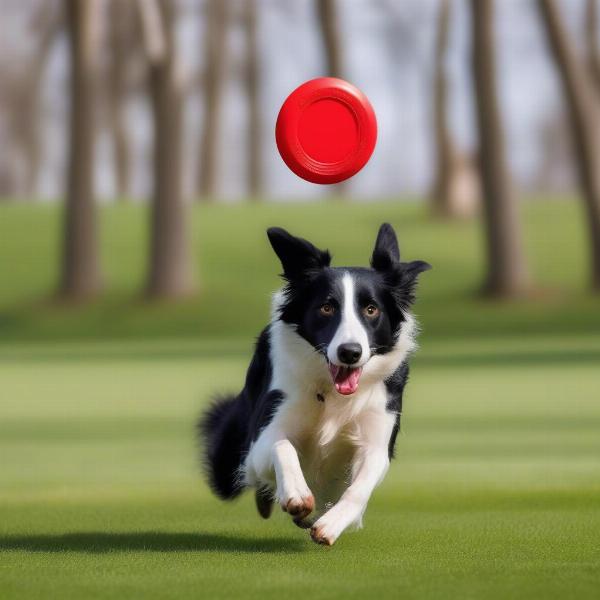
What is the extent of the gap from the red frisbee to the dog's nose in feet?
6.28

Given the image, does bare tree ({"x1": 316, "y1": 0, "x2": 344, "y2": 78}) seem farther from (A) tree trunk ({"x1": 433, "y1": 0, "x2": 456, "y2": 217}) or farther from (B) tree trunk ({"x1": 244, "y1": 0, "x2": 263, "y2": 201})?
(B) tree trunk ({"x1": 244, "y1": 0, "x2": 263, "y2": 201})

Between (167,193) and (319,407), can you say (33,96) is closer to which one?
(167,193)

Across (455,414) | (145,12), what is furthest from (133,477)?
(145,12)

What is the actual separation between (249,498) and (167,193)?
26.0 meters

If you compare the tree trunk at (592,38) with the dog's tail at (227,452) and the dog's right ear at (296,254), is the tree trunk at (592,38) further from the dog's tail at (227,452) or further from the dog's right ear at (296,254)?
the dog's right ear at (296,254)

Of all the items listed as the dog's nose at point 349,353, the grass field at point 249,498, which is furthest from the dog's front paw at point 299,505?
the dog's nose at point 349,353

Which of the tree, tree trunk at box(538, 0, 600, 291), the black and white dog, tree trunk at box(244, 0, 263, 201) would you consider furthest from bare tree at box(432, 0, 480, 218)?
the black and white dog

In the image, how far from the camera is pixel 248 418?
8609 mm

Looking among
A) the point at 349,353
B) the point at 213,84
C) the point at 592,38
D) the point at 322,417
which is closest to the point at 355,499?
the point at 322,417

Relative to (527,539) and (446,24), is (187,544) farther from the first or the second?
(446,24)

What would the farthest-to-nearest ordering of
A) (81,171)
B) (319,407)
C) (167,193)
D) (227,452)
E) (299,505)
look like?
(81,171) < (167,193) < (227,452) < (319,407) < (299,505)

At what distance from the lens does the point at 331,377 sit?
25.5 feet

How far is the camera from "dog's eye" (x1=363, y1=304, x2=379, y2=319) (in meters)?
7.66

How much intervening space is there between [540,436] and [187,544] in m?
7.02
